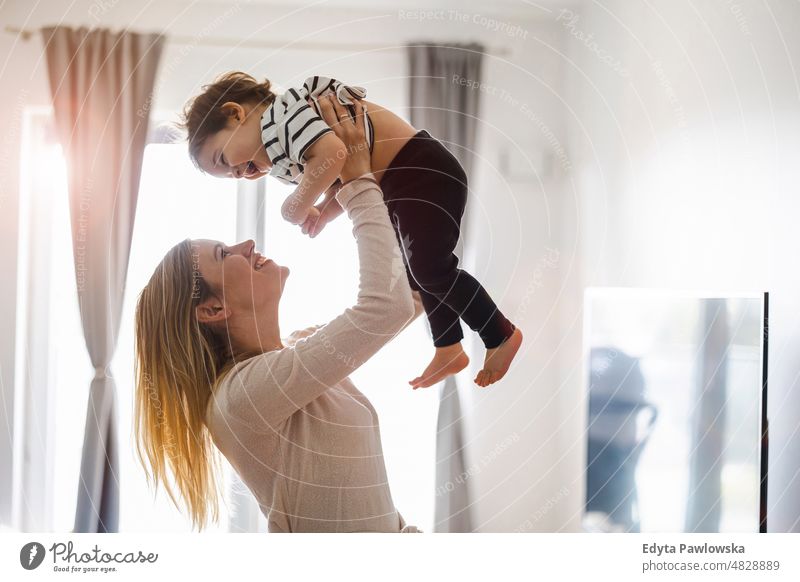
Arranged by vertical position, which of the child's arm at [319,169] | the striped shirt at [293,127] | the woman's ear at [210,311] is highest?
the striped shirt at [293,127]

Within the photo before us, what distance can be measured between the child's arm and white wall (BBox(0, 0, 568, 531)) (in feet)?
0.47

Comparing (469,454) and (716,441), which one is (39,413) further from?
(716,441)

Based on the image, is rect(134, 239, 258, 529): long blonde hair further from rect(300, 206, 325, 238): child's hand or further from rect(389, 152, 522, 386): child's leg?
rect(389, 152, 522, 386): child's leg

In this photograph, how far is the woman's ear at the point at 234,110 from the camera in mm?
899

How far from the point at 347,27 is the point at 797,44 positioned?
0.66 meters

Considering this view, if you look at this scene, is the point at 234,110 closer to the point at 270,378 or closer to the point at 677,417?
the point at 270,378

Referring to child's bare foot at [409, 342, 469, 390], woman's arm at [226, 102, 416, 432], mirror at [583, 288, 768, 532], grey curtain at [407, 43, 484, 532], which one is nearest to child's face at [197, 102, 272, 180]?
woman's arm at [226, 102, 416, 432]

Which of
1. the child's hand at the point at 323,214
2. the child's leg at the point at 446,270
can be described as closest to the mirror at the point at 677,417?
the child's leg at the point at 446,270

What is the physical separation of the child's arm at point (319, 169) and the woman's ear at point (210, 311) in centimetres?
16

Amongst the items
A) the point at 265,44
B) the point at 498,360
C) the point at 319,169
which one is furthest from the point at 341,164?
the point at 498,360

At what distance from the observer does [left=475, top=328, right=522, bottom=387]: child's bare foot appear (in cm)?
99

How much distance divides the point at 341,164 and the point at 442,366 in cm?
31

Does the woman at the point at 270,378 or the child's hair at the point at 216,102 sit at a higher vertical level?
the child's hair at the point at 216,102

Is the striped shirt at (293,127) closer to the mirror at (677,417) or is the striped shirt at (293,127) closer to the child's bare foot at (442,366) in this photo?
the child's bare foot at (442,366)
